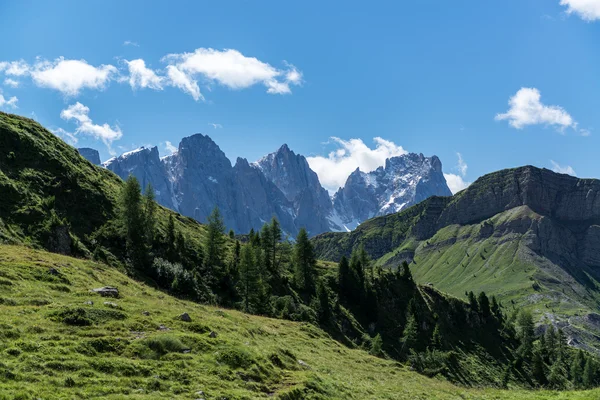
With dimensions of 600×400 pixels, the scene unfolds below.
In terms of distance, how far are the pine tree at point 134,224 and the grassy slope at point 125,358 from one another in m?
35.0

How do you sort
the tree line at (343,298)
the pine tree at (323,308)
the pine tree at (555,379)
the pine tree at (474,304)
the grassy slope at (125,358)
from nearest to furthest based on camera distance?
the grassy slope at (125,358), the tree line at (343,298), the pine tree at (323,308), the pine tree at (555,379), the pine tree at (474,304)

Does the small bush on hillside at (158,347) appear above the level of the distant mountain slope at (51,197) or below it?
below

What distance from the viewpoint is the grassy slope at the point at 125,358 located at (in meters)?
18.2

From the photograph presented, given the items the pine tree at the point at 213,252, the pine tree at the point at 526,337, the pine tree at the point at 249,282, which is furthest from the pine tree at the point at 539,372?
the pine tree at the point at 213,252

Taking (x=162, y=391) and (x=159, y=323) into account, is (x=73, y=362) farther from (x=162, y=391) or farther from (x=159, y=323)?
(x=159, y=323)

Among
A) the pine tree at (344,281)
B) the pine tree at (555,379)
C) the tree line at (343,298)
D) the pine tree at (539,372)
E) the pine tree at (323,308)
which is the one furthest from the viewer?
the pine tree at (555,379)

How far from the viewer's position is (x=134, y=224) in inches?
3014

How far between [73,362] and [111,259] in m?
52.4

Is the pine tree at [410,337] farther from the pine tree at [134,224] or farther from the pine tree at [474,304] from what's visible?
the pine tree at [134,224]

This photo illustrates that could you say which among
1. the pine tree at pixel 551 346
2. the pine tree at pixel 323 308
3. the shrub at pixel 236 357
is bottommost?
the pine tree at pixel 551 346

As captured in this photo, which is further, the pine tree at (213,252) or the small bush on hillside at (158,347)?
the pine tree at (213,252)

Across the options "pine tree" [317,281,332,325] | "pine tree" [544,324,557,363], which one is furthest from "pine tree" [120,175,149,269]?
"pine tree" [544,324,557,363]

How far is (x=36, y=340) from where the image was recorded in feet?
69.2

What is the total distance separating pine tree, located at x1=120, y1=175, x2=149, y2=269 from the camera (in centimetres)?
7350
